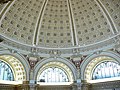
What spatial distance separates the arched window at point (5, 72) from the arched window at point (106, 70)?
13359mm

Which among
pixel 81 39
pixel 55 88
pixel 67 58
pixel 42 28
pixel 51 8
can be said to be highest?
pixel 51 8

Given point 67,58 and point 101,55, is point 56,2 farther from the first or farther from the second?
point 101,55

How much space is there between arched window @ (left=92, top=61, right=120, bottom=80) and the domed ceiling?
3.55 metres

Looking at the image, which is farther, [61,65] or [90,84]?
[61,65]

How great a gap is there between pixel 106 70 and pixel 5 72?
16.1 meters

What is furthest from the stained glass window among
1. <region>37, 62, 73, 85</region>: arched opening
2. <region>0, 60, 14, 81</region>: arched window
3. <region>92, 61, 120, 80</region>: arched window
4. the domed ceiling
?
<region>92, 61, 120, 80</region>: arched window

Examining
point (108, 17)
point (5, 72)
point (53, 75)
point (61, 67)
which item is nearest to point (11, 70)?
point (5, 72)

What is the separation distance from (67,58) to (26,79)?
734 cm

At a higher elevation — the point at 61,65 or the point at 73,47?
the point at 73,47

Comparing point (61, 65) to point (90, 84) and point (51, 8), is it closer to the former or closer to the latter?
point (90, 84)

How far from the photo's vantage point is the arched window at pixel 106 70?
2891 centimetres

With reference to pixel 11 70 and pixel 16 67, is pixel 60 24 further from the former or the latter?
pixel 11 70

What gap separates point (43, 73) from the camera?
102 feet

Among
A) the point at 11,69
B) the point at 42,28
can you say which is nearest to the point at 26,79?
the point at 11,69
